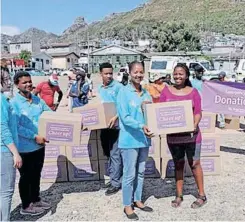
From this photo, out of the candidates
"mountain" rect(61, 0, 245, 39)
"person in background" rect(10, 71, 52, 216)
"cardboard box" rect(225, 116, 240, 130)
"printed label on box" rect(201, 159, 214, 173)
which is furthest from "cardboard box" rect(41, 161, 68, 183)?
"mountain" rect(61, 0, 245, 39)

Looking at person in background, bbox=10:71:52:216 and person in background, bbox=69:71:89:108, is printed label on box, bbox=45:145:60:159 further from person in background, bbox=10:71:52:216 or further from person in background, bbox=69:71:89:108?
person in background, bbox=69:71:89:108

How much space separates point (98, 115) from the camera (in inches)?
168

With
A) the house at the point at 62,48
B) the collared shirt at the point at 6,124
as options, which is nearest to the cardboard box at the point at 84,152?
the collared shirt at the point at 6,124

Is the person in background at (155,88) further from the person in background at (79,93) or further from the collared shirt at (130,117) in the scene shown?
the collared shirt at (130,117)

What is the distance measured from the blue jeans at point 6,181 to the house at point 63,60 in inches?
2927

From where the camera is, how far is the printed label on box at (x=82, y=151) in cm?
500

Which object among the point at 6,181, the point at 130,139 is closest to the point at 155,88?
the point at 130,139

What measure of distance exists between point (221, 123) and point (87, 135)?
508 cm

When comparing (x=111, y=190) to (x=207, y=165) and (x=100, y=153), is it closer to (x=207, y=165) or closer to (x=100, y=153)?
(x=100, y=153)

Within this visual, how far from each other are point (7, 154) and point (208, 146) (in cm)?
315

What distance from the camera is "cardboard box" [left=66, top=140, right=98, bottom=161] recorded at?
500 cm

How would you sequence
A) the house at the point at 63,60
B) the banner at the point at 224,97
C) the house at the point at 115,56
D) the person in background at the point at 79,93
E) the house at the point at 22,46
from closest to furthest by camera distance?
the banner at the point at 224,97 → the person in background at the point at 79,93 → the house at the point at 115,56 → the house at the point at 63,60 → the house at the point at 22,46

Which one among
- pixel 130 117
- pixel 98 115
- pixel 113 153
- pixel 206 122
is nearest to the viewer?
pixel 130 117

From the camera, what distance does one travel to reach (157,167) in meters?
5.12
